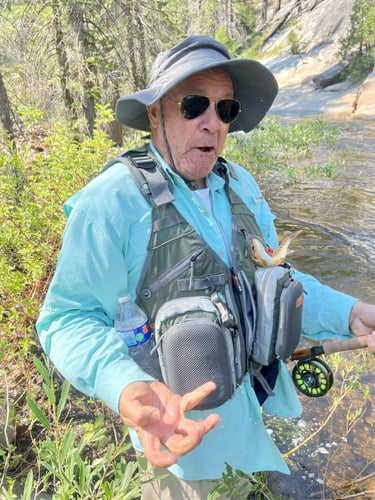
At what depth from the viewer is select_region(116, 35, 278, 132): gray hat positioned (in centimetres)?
181

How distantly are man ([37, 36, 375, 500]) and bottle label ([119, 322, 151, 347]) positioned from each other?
91 mm

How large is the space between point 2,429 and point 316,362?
2070 mm

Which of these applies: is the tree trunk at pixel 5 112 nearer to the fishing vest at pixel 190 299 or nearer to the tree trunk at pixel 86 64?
the tree trunk at pixel 86 64

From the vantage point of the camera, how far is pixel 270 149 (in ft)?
26.4

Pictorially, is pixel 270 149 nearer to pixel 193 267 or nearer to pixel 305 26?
pixel 193 267

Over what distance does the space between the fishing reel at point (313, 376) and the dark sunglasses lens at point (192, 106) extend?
4.89 feet

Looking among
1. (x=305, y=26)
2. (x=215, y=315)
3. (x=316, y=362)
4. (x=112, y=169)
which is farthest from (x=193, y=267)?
(x=305, y=26)

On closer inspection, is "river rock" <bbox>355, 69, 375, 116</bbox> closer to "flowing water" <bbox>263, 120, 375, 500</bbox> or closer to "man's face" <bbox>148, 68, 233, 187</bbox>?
"flowing water" <bbox>263, 120, 375, 500</bbox>

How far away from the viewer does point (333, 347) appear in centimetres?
228

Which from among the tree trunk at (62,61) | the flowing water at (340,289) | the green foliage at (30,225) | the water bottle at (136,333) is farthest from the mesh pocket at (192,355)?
the tree trunk at (62,61)

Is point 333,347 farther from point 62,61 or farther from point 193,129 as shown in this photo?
point 62,61

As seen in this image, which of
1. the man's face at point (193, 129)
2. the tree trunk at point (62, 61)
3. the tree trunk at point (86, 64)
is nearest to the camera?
the man's face at point (193, 129)

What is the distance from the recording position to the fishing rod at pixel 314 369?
2277mm

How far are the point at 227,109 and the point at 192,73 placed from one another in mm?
344
